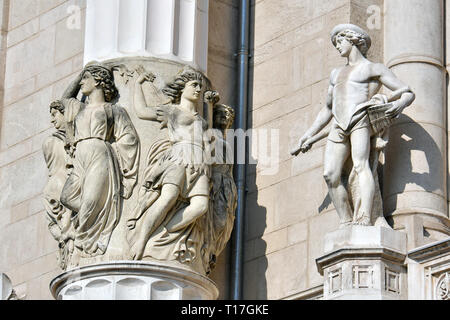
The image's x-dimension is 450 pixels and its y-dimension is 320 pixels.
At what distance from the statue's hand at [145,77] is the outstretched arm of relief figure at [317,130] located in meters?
1.29

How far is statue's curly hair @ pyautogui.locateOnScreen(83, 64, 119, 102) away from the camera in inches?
581

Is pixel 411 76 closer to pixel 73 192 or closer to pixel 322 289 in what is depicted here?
pixel 322 289

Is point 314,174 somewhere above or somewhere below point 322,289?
above

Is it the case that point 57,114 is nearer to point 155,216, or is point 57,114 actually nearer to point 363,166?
point 155,216

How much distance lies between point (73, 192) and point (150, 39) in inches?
56.6

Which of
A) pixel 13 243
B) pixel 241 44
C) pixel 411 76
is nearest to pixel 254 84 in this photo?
pixel 241 44

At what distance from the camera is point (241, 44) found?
1616cm

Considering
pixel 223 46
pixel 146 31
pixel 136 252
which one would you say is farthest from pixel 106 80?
pixel 223 46

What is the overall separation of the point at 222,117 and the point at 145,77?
2.47ft

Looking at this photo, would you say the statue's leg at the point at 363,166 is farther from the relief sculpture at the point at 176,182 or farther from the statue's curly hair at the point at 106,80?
the statue's curly hair at the point at 106,80

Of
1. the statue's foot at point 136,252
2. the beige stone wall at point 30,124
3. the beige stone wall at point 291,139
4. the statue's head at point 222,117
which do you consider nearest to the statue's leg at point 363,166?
the beige stone wall at point 291,139

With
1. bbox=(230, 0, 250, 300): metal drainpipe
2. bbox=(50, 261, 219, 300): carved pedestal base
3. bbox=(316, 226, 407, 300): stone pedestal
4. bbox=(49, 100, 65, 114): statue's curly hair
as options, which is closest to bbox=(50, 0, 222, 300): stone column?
bbox=(50, 261, 219, 300): carved pedestal base
